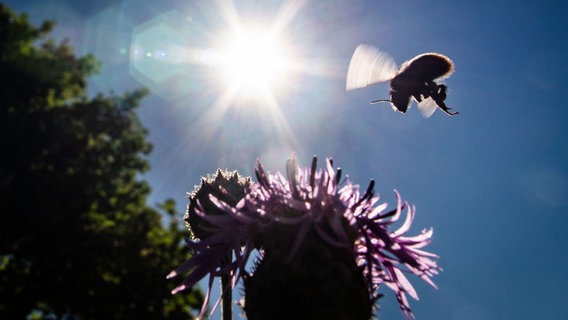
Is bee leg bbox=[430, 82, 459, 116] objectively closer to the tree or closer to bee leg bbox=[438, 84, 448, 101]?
bee leg bbox=[438, 84, 448, 101]

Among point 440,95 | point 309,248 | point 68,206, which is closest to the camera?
point 309,248

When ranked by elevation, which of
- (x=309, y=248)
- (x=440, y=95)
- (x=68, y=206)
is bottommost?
(x=309, y=248)

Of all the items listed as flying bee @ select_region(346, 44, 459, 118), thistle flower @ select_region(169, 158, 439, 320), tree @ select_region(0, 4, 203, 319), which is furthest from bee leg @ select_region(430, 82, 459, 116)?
tree @ select_region(0, 4, 203, 319)

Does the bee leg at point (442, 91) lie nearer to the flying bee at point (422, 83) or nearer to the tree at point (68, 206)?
the flying bee at point (422, 83)

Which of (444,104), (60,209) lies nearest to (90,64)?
(60,209)

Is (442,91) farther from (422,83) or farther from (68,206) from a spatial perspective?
(68,206)

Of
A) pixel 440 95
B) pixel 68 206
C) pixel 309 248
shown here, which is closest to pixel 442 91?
pixel 440 95

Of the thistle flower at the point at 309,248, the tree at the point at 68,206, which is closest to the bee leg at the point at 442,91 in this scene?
the thistle flower at the point at 309,248
